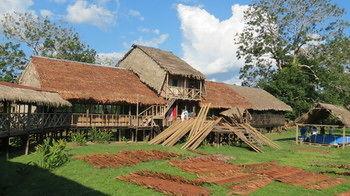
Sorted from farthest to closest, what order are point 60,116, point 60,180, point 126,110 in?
point 126,110 → point 60,116 → point 60,180

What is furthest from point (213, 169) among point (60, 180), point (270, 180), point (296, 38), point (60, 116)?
point (296, 38)

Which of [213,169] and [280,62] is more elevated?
[280,62]

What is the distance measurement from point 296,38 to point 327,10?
210 inches

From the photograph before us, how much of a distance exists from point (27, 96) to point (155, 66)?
49.7 ft

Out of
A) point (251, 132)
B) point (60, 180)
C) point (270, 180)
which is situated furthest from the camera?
point (251, 132)

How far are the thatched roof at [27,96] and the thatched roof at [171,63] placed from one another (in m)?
11.0

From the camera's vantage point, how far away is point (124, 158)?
72.4ft

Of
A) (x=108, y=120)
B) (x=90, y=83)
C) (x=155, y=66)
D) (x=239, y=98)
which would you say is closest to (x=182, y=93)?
(x=155, y=66)

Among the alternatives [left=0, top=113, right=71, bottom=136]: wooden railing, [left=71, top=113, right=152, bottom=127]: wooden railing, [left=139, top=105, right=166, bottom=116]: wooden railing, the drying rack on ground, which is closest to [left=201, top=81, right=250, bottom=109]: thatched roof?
[left=139, top=105, right=166, bottom=116]: wooden railing

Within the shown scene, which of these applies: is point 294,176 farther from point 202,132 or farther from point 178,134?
point 178,134

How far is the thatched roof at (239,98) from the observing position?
136ft

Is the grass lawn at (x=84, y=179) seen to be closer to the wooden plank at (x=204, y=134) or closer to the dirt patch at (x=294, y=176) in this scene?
the dirt patch at (x=294, y=176)

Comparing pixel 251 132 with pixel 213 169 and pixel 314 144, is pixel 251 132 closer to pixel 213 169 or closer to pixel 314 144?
pixel 314 144

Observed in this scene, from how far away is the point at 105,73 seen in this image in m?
35.8
